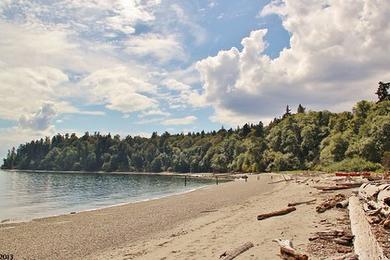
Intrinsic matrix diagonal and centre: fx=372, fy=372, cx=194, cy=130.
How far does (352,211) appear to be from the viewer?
1490cm

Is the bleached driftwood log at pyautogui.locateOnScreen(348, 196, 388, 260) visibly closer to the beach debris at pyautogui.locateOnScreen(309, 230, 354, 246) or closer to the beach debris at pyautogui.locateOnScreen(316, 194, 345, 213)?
the beach debris at pyautogui.locateOnScreen(309, 230, 354, 246)

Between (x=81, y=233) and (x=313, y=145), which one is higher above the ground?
(x=313, y=145)

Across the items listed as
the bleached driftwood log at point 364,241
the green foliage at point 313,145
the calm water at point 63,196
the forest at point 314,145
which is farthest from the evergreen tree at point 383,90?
the bleached driftwood log at point 364,241

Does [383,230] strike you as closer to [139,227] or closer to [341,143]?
[139,227]

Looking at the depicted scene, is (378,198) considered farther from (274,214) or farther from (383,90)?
(383,90)

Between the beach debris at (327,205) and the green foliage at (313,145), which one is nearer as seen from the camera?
the beach debris at (327,205)

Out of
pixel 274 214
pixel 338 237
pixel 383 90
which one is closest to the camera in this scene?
pixel 338 237

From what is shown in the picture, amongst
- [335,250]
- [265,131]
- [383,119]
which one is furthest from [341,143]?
[335,250]

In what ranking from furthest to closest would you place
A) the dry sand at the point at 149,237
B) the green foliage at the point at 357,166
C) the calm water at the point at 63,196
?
the green foliage at the point at 357,166 → the calm water at the point at 63,196 → the dry sand at the point at 149,237

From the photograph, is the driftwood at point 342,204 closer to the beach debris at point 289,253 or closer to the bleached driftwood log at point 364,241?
the bleached driftwood log at point 364,241

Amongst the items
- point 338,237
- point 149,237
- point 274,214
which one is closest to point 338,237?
point 338,237

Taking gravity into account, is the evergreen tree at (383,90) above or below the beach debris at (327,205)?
above

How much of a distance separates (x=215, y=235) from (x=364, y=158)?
250 feet

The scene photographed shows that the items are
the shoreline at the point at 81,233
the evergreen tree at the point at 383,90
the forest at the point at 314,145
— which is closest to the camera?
the shoreline at the point at 81,233
